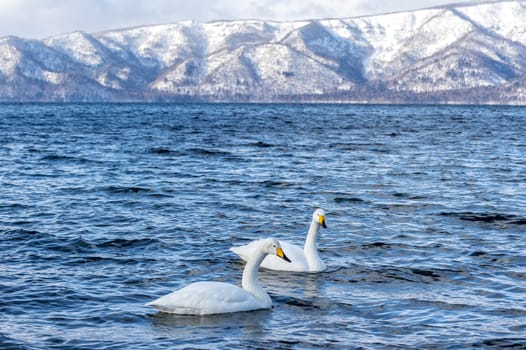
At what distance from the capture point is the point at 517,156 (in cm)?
5097

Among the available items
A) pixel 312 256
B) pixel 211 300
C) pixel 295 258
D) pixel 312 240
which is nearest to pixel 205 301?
pixel 211 300

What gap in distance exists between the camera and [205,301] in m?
13.7

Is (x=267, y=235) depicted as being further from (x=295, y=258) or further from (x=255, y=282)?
(x=255, y=282)

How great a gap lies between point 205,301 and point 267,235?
28.6 feet

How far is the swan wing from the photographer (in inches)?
537

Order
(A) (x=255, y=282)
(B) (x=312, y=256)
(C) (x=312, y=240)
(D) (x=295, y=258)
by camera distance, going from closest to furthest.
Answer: (A) (x=255, y=282), (D) (x=295, y=258), (B) (x=312, y=256), (C) (x=312, y=240)

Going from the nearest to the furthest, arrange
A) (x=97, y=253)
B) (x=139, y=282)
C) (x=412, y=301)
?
(x=412, y=301)
(x=139, y=282)
(x=97, y=253)

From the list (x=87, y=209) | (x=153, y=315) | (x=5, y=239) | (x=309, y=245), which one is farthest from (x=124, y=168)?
(x=153, y=315)

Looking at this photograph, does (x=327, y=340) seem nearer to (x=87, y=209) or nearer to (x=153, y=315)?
(x=153, y=315)

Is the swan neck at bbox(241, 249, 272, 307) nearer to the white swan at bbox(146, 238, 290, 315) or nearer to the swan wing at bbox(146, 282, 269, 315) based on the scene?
the white swan at bbox(146, 238, 290, 315)

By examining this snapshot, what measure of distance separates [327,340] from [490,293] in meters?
4.79

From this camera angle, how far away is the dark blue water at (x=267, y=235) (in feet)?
42.8

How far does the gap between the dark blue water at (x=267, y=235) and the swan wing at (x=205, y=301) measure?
0.21m

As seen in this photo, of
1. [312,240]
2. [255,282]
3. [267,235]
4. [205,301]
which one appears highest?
[312,240]
